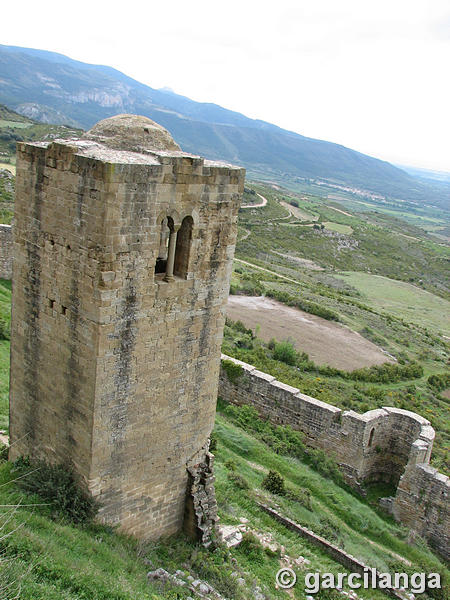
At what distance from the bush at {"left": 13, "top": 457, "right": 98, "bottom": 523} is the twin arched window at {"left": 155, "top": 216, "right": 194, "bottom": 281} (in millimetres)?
3419

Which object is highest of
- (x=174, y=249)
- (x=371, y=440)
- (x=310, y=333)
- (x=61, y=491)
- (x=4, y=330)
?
(x=174, y=249)

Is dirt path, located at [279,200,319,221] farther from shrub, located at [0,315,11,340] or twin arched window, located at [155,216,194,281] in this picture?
twin arched window, located at [155,216,194,281]

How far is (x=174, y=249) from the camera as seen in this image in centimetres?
796

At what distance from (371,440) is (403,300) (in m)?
33.9

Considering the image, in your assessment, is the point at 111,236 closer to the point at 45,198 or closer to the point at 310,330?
the point at 45,198

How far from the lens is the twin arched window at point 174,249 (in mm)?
7887

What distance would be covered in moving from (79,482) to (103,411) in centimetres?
126

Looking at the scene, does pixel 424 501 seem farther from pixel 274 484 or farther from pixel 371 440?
pixel 274 484

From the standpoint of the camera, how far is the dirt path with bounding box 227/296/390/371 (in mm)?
23281

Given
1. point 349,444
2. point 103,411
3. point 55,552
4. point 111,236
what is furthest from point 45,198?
point 349,444

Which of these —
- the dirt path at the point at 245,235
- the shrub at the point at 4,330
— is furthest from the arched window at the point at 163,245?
the dirt path at the point at 245,235

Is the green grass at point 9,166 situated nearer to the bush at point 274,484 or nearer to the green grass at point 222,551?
the green grass at point 222,551

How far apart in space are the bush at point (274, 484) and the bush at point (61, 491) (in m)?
5.46

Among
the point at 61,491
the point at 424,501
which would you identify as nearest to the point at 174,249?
the point at 61,491
